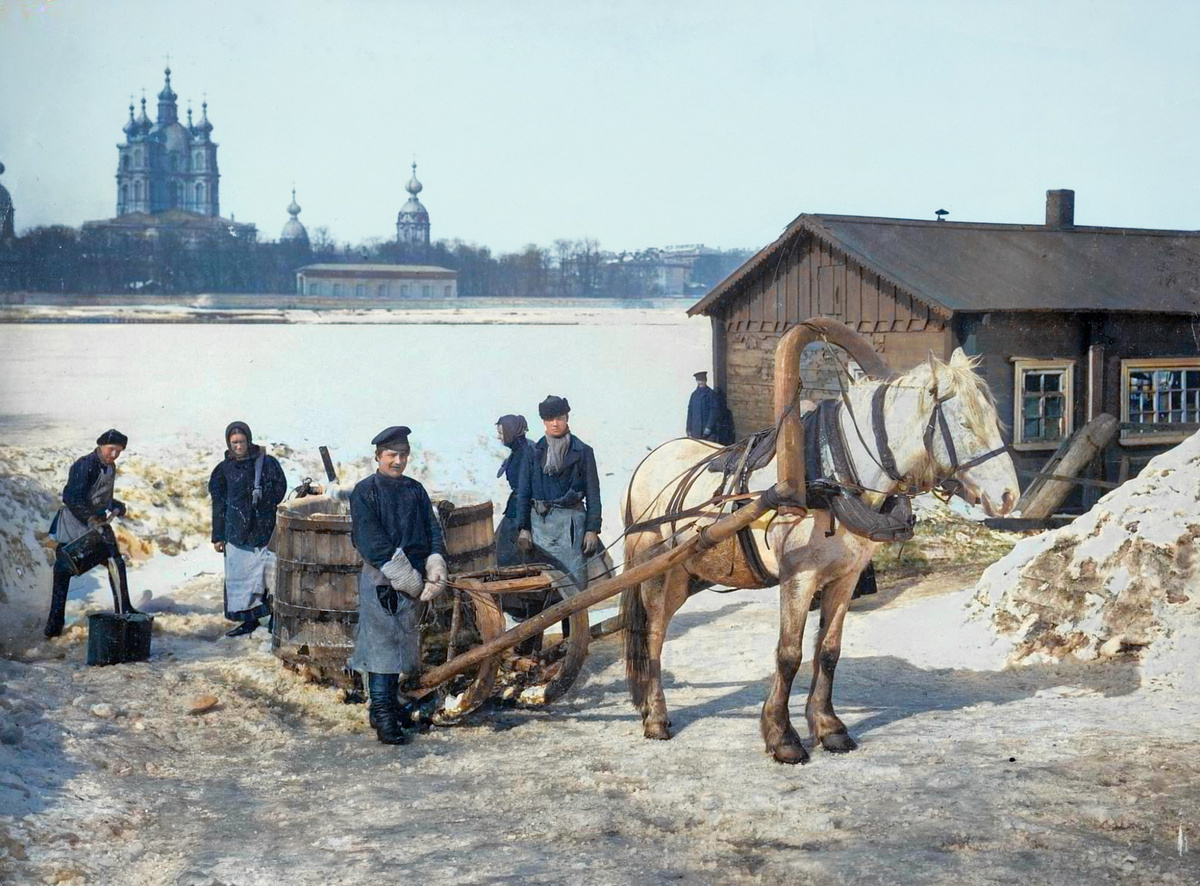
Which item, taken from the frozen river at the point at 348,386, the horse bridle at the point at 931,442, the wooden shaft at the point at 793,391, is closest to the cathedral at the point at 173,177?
the frozen river at the point at 348,386

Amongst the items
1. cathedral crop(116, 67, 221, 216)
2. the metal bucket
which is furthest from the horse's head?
cathedral crop(116, 67, 221, 216)

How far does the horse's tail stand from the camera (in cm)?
664

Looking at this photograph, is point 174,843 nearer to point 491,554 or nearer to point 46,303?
point 491,554

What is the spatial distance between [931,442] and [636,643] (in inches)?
84.5

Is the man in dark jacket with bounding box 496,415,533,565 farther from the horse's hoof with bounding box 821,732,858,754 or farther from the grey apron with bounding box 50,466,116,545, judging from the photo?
the grey apron with bounding box 50,466,116,545

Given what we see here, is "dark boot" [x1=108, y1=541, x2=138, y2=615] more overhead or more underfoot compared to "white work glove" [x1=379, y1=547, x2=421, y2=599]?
more underfoot

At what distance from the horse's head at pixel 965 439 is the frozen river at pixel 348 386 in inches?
320

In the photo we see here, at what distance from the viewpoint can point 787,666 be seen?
233 inches

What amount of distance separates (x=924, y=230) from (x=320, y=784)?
11.4m

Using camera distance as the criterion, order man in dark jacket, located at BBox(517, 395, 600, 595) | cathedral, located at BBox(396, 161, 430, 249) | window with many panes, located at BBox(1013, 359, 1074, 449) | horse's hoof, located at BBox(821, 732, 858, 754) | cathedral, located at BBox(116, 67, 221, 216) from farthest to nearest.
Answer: cathedral, located at BBox(116, 67, 221, 216)
cathedral, located at BBox(396, 161, 430, 249)
window with many panes, located at BBox(1013, 359, 1074, 449)
man in dark jacket, located at BBox(517, 395, 600, 595)
horse's hoof, located at BBox(821, 732, 858, 754)

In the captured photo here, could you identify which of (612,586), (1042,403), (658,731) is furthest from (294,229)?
(658,731)

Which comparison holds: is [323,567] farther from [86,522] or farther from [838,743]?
[838,743]

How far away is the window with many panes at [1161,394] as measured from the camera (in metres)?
13.9

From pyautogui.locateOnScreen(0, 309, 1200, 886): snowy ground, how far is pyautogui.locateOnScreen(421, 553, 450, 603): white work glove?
0.83 m
